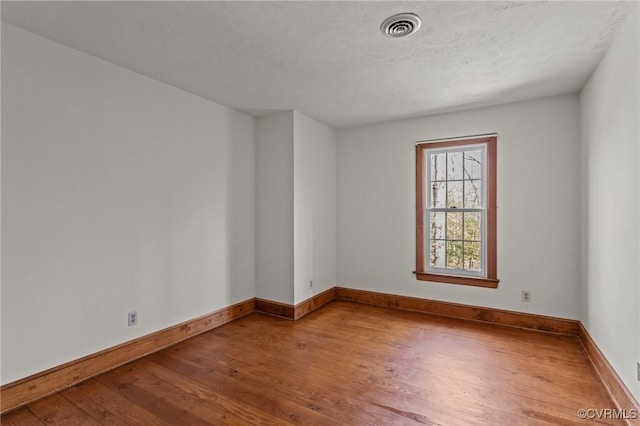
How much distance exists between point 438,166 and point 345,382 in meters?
2.82

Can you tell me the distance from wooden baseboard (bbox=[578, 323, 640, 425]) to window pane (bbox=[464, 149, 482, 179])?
1873 mm

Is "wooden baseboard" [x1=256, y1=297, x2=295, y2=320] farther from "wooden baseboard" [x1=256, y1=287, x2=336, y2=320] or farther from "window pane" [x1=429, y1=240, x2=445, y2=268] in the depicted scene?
"window pane" [x1=429, y1=240, x2=445, y2=268]

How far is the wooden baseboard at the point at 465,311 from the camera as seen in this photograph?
331 centimetres

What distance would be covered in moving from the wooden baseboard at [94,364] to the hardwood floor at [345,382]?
0.07 metres

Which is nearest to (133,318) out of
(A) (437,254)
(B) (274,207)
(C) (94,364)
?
(C) (94,364)

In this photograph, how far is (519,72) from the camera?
2.73 m

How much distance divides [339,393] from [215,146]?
8.90 feet

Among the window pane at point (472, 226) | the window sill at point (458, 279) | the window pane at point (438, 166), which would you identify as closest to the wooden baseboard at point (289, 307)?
the window sill at point (458, 279)

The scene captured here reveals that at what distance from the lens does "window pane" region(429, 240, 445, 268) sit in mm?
4031

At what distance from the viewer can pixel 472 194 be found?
3.83 meters

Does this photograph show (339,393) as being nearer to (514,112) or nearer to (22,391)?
(22,391)

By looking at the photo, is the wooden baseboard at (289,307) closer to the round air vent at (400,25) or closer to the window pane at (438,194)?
the window pane at (438,194)

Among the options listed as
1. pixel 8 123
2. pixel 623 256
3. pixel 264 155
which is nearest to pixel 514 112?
pixel 623 256

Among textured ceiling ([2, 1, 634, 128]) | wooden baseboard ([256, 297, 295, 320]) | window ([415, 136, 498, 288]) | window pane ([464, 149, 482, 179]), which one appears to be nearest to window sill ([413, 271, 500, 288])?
window ([415, 136, 498, 288])
